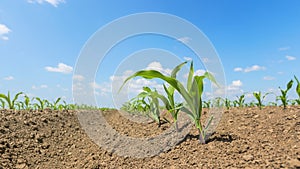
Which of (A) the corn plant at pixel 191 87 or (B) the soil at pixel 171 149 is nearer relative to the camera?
(B) the soil at pixel 171 149

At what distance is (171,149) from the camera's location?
2.71 meters

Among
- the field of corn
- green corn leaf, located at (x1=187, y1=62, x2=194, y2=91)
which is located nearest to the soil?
the field of corn

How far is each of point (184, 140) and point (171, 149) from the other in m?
0.18

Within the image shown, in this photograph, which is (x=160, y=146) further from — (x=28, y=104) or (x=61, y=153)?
(x=28, y=104)

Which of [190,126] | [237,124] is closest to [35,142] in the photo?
[190,126]

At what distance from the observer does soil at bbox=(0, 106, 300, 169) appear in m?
2.21

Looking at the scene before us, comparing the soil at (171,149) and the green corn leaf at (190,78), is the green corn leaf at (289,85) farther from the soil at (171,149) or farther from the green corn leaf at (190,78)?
the green corn leaf at (190,78)

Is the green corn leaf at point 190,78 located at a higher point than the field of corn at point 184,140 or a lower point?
higher

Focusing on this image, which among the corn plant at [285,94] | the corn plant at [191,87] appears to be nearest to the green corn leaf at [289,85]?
the corn plant at [285,94]

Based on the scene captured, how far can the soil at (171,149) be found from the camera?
221 cm

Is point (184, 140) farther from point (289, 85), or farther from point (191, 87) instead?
point (289, 85)

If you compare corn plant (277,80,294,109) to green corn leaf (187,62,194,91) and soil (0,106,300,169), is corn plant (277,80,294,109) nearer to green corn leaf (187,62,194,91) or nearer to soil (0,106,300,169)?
soil (0,106,300,169)

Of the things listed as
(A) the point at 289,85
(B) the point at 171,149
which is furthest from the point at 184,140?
(A) the point at 289,85

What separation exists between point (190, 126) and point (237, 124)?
21.6 inches
